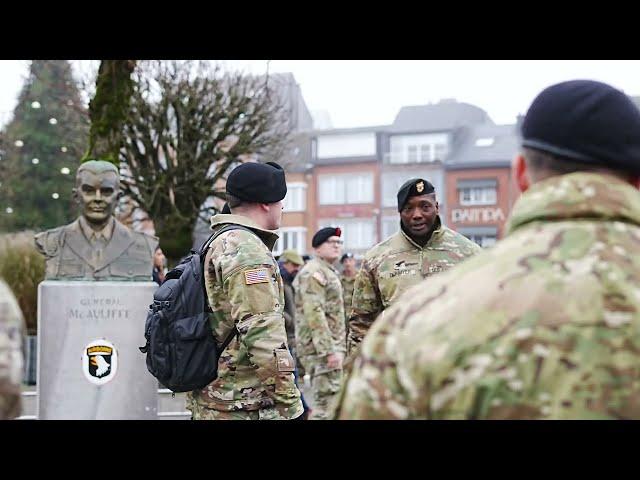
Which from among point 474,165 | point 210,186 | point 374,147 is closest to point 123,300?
point 210,186

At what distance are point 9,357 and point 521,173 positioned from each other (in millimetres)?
1187

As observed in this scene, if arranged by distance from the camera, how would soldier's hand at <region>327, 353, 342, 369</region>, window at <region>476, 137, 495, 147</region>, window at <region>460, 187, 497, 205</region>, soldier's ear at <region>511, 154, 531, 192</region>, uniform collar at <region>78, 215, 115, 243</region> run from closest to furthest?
soldier's ear at <region>511, 154, 531, 192</region> < uniform collar at <region>78, 215, 115, 243</region> < soldier's hand at <region>327, 353, 342, 369</region> < window at <region>460, 187, 497, 205</region> < window at <region>476, 137, 495, 147</region>

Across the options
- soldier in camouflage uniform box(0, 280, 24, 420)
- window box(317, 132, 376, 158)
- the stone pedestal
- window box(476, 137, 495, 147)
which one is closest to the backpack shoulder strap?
soldier in camouflage uniform box(0, 280, 24, 420)

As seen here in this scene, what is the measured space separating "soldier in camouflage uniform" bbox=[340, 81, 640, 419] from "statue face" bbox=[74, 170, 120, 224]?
6929 millimetres

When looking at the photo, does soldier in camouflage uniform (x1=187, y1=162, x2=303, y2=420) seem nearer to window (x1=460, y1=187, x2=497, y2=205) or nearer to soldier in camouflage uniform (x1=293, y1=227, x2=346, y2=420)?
soldier in camouflage uniform (x1=293, y1=227, x2=346, y2=420)

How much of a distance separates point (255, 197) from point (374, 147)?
47388 millimetres

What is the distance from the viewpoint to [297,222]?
51875mm

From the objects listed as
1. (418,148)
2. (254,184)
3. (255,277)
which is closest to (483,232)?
(418,148)

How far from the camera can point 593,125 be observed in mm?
1790

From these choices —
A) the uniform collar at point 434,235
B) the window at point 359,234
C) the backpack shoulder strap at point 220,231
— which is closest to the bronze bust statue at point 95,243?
Result: the uniform collar at point 434,235

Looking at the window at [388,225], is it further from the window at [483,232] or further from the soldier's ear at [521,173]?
the soldier's ear at [521,173]

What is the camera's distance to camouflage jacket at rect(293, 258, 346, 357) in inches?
380

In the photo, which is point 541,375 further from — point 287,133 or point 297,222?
point 297,222

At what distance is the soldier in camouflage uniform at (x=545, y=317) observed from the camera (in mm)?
1649
